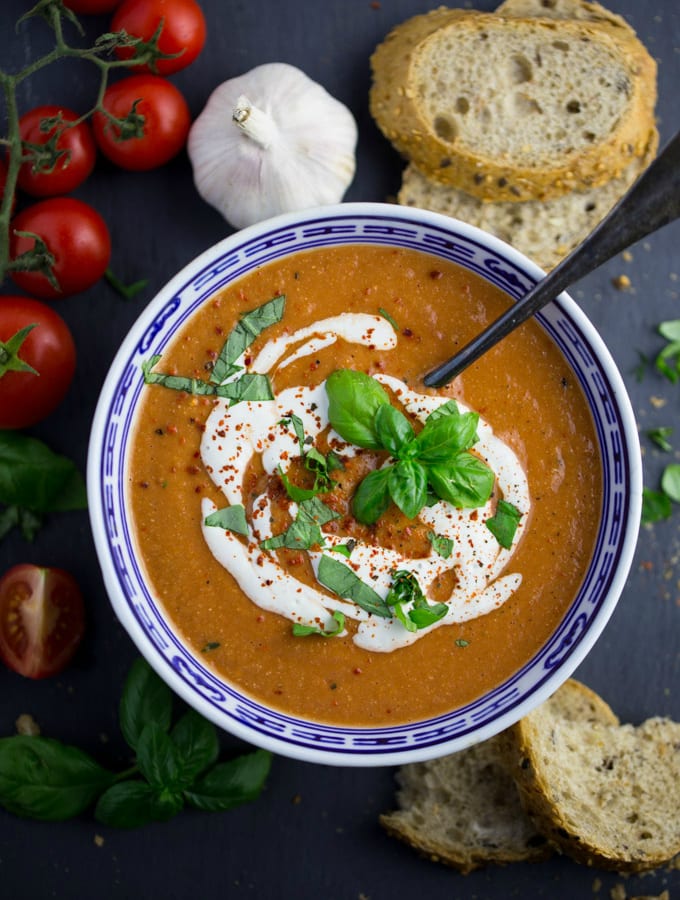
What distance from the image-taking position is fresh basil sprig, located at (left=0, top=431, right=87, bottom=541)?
2826 millimetres

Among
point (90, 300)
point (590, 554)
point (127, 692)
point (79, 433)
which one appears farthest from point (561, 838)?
point (90, 300)

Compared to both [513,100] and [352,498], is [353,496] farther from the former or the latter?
[513,100]

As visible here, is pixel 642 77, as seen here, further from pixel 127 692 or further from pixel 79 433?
pixel 127 692

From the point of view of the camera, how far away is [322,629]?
2.45 metres

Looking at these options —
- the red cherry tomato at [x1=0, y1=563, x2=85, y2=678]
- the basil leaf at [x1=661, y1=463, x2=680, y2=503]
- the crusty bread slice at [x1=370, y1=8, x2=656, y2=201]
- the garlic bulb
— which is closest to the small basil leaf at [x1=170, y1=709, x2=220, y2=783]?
the red cherry tomato at [x1=0, y1=563, x2=85, y2=678]

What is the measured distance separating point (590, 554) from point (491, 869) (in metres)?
1.27

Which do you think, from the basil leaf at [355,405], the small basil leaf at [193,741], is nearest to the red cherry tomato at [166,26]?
the basil leaf at [355,405]

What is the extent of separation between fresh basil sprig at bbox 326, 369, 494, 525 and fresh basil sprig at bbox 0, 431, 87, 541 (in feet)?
3.30

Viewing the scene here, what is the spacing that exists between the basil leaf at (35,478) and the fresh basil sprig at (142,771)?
1.88ft

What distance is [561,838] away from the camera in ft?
9.43

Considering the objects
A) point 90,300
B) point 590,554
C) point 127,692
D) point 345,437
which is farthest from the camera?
point 90,300

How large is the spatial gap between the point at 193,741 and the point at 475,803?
989 millimetres

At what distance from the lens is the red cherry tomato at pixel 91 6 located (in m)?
2.94

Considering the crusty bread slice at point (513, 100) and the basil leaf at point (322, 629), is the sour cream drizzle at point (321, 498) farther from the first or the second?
the crusty bread slice at point (513, 100)
